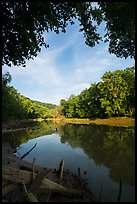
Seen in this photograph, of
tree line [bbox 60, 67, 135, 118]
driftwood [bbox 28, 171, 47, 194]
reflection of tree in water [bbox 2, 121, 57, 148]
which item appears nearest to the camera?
driftwood [bbox 28, 171, 47, 194]

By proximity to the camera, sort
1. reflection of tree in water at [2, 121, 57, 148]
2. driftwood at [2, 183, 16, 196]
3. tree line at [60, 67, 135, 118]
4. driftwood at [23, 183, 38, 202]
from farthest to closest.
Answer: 1. tree line at [60, 67, 135, 118]
2. reflection of tree in water at [2, 121, 57, 148]
3. driftwood at [2, 183, 16, 196]
4. driftwood at [23, 183, 38, 202]

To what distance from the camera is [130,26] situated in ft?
29.1

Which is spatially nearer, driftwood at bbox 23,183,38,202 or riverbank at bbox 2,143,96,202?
driftwood at bbox 23,183,38,202

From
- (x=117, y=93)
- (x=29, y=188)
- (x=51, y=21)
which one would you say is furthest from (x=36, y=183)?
(x=117, y=93)

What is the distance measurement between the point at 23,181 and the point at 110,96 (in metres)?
71.2

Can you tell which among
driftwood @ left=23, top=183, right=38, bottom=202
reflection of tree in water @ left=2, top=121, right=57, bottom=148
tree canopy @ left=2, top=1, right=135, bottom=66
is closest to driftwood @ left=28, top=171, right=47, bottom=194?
driftwood @ left=23, top=183, right=38, bottom=202

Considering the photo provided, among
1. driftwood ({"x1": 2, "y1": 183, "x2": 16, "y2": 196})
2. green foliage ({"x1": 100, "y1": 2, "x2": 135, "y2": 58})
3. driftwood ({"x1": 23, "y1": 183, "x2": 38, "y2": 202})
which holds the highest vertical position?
green foliage ({"x1": 100, "y1": 2, "x2": 135, "y2": 58})

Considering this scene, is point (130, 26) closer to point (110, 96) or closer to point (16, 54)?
point (16, 54)

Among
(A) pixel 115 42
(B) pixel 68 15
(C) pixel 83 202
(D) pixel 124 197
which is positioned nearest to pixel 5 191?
(C) pixel 83 202

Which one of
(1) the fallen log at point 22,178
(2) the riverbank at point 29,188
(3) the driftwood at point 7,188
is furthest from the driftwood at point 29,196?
(3) the driftwood at point 7,188

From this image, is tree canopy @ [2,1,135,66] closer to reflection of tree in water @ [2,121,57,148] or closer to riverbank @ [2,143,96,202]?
riverbank @ [2,143,96,202]

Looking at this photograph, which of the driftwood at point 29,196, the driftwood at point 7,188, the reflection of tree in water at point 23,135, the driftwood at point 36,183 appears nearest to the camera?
the driftwood at point 29,196

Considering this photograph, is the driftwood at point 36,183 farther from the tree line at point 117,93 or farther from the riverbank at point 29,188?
the tree line at point 117,93

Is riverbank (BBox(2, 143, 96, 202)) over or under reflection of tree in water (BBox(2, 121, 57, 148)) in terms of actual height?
over
